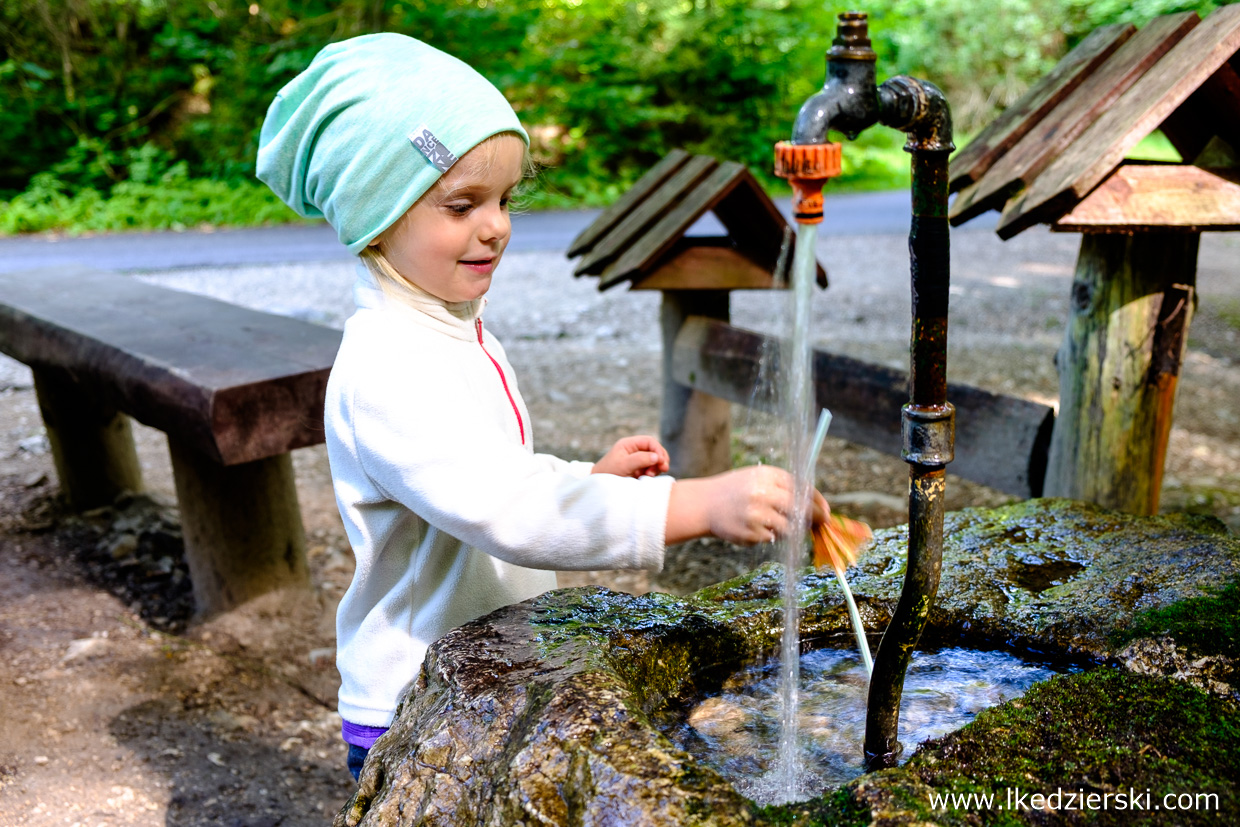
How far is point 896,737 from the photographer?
4.52 feet

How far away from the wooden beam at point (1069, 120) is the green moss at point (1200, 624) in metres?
1.12

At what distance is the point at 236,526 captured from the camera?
3213mm

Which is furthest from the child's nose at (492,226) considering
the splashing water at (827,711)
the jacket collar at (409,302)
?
the splashing water at (827,711)

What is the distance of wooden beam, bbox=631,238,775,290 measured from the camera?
363 centimetres

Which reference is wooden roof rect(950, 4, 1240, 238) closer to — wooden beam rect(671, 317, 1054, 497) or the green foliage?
wooden beam rect(671, 317, 1054, 497)

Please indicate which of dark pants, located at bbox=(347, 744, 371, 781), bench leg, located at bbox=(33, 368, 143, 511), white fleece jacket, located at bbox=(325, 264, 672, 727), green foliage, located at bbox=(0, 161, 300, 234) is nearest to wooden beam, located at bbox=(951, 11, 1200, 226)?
white fleece jacket, located at bbox=(325, 264, 672, 727)

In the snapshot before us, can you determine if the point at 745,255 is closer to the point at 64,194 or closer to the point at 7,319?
the point at 7,319

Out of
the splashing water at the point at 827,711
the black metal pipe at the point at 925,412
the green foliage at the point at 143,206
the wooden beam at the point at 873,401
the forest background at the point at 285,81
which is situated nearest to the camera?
the black metal pipe at the point at 925,412

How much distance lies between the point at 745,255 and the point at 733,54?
10051 millimetres

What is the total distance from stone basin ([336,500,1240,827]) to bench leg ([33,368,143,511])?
120 inches

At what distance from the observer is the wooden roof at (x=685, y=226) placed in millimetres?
3418

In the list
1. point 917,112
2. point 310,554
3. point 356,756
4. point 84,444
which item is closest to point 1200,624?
point 917,112

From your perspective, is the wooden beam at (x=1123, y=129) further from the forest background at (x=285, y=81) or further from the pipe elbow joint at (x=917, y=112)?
the forest background at (x=285, y=81)

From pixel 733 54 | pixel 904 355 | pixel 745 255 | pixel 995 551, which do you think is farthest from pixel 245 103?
pixel 995 551
